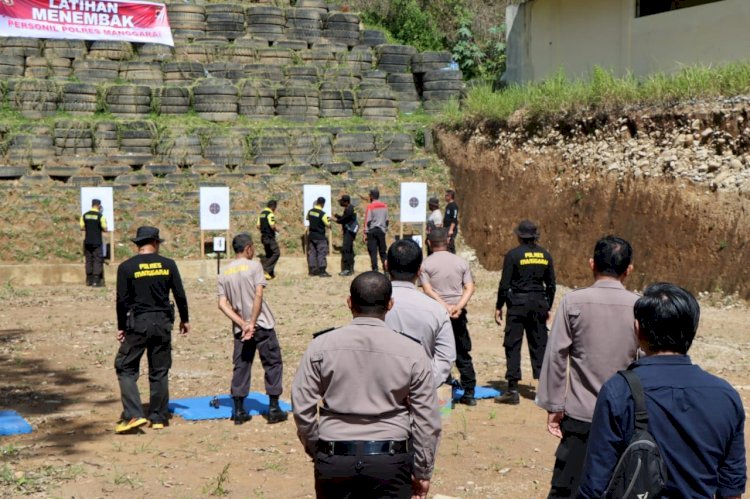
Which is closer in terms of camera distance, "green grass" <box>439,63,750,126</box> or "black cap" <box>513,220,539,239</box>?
"black cap" <box>513,220,539,239</box>

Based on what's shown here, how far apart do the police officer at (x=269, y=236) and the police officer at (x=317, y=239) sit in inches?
30.2

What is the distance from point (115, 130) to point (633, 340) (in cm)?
1807

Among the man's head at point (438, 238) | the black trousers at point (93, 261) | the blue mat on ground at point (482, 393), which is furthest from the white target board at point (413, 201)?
the man's head at point (438, 238)

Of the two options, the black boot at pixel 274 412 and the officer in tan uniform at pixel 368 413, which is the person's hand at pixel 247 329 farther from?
the officer in tan uniform at pixel 368 413

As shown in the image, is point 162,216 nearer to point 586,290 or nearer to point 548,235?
point 548,235

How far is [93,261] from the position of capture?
17.8 m

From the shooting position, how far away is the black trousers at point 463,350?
8.83 m

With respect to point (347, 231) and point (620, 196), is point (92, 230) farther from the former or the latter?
point (620, 196)

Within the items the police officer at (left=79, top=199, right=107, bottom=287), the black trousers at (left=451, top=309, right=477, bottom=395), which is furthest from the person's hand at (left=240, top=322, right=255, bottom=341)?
the police officer at (left=79, top=199, right=107, bottom=287)

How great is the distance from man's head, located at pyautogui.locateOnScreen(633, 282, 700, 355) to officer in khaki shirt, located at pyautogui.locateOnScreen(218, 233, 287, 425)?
523cm

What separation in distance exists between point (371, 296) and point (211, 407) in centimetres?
528

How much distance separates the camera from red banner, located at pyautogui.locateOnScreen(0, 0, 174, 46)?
2209 cm

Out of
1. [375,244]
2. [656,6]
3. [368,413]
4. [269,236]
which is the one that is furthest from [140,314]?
[656,6]

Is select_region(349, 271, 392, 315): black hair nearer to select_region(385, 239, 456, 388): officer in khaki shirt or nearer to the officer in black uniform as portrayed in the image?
select_region(385, 239, 456, 388): officer in khaki shirt
